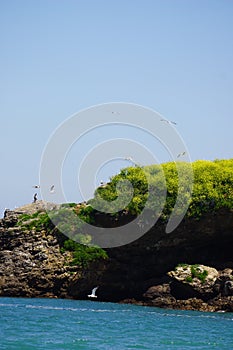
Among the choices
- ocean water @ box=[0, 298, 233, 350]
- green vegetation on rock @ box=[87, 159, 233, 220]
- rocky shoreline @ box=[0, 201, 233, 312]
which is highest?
green vegetation on rock @ box=[87, 159, 233, 220]

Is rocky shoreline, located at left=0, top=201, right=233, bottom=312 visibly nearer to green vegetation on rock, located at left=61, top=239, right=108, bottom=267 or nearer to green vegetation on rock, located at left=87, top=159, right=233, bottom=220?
green vegetation on rock, located at left=61, top=239, right=108, bottom=267

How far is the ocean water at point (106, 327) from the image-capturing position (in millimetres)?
27781

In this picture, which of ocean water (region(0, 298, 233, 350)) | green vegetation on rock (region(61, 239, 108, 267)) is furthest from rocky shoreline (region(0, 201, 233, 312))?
ocean water (region(0, 298, 233, 350))

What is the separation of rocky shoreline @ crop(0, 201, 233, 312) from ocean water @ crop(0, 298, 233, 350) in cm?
383

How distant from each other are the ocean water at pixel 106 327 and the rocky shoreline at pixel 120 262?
3832 mm

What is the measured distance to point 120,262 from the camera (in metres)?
48.8

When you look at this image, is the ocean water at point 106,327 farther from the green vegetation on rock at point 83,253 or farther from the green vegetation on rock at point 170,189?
the green vegetation on rock at point 170,189

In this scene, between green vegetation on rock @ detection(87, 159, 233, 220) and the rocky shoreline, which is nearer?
green vegetation on rock @ detection(87, 159, 233, 220)

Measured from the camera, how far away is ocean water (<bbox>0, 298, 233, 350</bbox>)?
1094 inches

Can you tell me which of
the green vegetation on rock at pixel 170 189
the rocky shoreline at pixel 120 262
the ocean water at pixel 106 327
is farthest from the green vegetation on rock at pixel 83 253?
the ocean water at pixel 106 327

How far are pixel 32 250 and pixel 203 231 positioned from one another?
11.5 meters

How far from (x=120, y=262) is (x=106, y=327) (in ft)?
52.8

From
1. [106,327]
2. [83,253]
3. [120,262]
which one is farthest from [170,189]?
[106,327]

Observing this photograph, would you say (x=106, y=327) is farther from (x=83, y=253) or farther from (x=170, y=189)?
(x=170, y=189)
